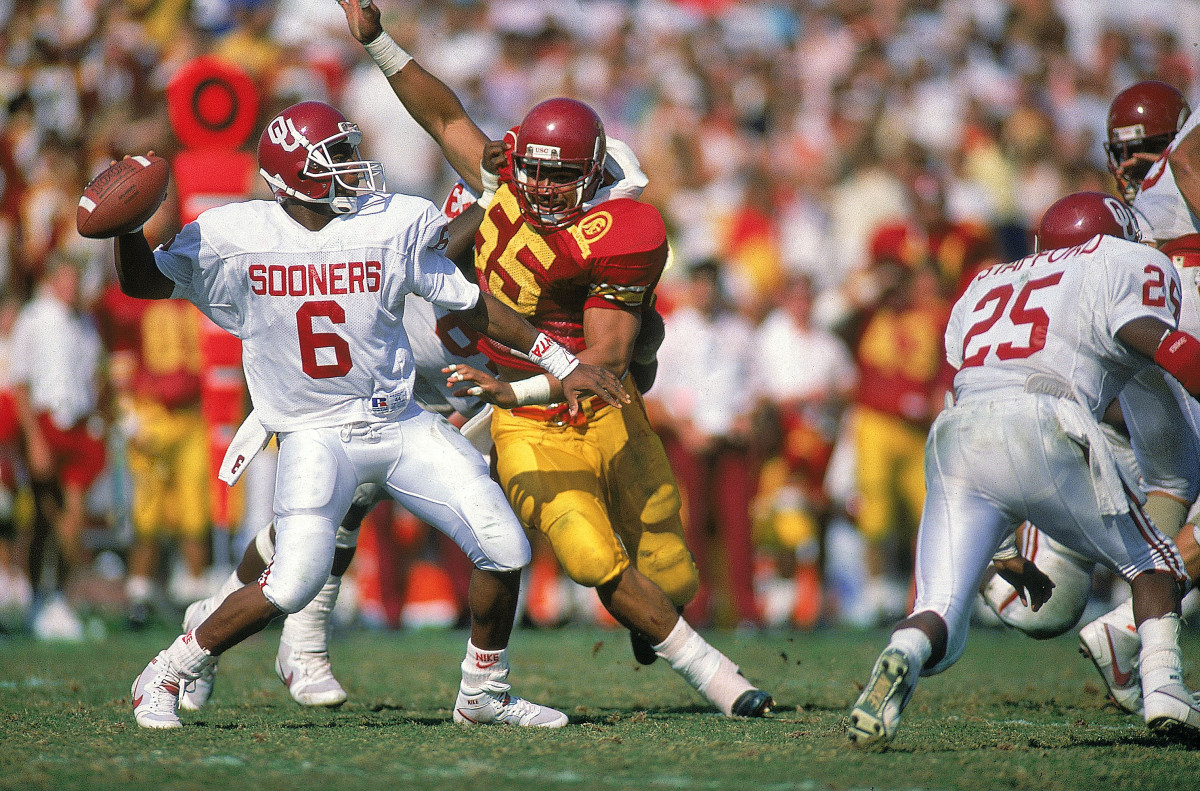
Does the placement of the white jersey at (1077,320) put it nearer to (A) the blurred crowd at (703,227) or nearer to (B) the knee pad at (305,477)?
(B) the knee pad at (305,477)

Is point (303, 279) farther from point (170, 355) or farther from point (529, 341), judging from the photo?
point (170, 355)

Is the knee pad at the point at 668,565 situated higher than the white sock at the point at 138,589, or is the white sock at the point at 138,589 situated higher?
the knee pad at the point at 668,565

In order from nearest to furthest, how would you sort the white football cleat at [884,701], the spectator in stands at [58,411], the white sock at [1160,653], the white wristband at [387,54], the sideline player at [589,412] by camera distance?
1. the white football cleat at [884,701]
2. the white sock at [1160,653]
3. the sideline player at [589,412]
4. the white wristband at [387,54]
5. the spectator in stands at [58,411]

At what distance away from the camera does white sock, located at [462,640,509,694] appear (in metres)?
4.27

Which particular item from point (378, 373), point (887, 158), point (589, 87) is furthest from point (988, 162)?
point (378, 373)

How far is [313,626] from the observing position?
192 inches

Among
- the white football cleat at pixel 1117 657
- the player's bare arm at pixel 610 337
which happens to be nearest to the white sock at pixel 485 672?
the player's bare arm at pixel 610 337

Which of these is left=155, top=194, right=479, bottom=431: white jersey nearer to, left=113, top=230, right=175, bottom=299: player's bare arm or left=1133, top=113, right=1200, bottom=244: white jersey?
left=113, top=230, right=175, bottom=299: player's bare arm

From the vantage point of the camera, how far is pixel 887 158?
10141mm

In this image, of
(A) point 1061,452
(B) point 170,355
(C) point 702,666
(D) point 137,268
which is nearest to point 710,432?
(B) point 170,355

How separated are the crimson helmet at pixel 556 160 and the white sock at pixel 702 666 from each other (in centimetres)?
145

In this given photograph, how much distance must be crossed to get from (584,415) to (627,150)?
108 centimetres

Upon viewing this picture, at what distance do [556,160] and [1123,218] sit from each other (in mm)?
1806

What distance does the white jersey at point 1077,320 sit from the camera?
374cm
